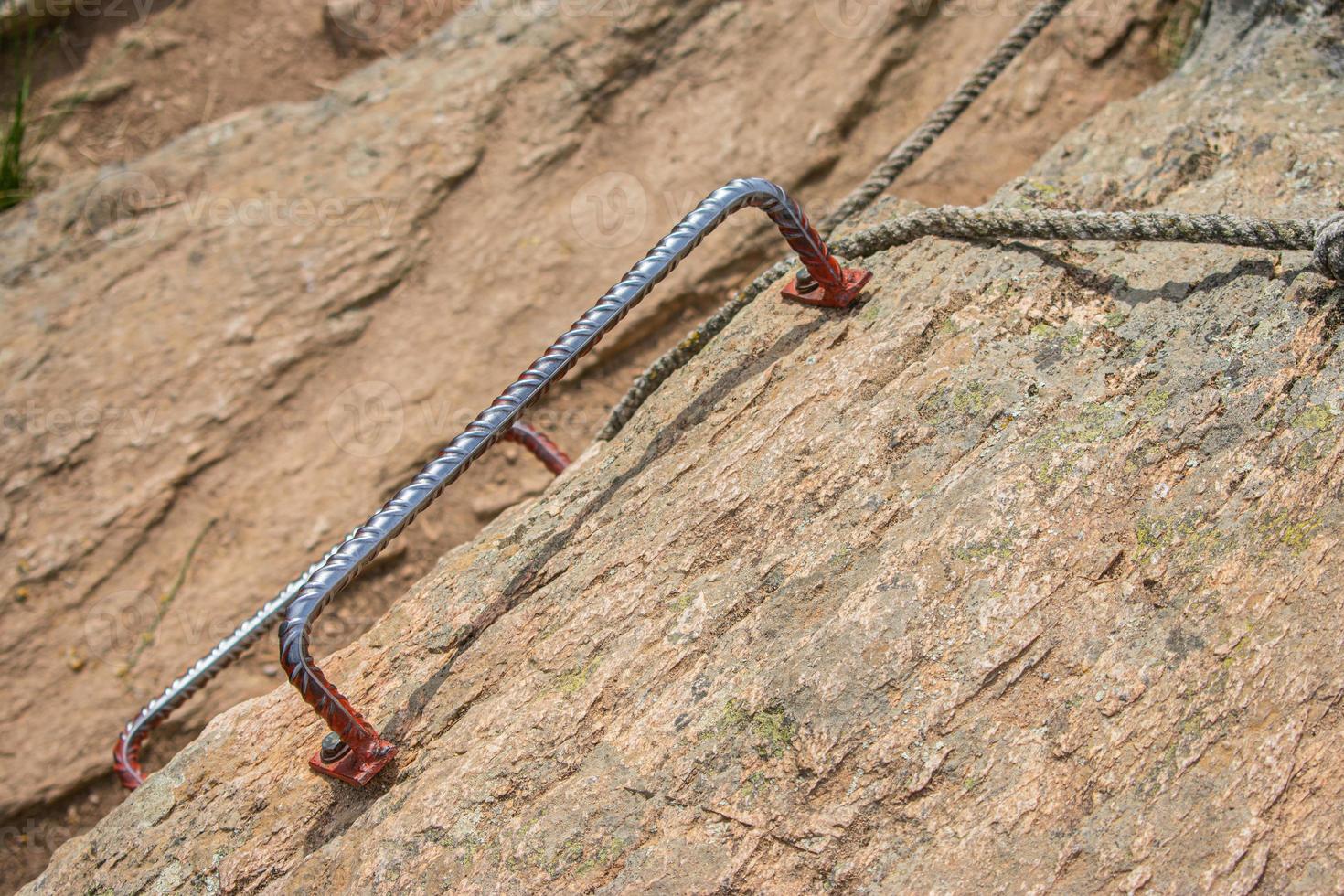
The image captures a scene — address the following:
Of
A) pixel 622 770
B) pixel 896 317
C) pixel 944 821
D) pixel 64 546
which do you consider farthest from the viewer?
pixel 64 546

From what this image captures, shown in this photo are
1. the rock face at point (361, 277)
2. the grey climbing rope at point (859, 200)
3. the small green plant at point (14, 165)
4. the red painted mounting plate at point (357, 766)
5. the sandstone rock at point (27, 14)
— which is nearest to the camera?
the red painted mounting plate at point (357, 766)

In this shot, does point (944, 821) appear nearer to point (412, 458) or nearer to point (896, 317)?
point (896, 317)

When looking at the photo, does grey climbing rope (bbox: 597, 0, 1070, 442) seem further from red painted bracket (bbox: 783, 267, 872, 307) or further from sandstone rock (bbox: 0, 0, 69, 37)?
sandstone rock (bbox: 0, 0, 69, 37)

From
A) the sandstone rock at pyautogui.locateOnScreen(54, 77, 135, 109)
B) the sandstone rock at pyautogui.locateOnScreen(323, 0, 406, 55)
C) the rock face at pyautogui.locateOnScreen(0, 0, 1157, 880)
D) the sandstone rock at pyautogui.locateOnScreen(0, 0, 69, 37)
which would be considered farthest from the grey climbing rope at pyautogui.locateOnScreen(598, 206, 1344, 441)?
the sandstone rock at pyautogui.locateOnScreen(0, 0, 69, 37)

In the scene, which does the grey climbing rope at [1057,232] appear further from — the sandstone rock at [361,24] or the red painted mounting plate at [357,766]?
the sandstone rock at [361,24]

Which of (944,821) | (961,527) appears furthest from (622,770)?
(961,527)

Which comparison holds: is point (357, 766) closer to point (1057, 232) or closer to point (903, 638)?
point (903, 638)

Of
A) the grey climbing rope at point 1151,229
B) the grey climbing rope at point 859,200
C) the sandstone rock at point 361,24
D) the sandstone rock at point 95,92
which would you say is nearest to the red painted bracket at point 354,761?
the grey climbing rope at point 859,200
